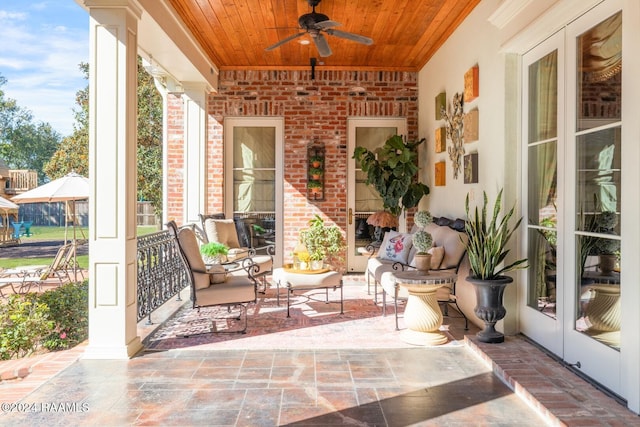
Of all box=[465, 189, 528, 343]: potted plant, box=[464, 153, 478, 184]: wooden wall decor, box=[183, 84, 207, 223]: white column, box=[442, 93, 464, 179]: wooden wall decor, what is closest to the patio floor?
box=[465, 189, 528, 343]: potted plant

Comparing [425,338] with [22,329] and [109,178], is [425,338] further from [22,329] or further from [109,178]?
[22,329]

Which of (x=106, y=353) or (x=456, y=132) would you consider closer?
(x=106, y=353)

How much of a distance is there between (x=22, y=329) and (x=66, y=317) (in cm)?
58

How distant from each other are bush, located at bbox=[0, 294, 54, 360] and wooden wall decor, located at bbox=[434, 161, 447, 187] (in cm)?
459

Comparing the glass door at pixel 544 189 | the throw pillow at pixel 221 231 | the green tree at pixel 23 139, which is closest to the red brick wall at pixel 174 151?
the throw pillow at pixel 221 231

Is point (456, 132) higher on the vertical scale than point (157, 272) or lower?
higher

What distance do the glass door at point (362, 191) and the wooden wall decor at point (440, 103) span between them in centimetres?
136

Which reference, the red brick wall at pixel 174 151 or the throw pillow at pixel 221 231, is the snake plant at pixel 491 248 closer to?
the throw pillow at pixel 221 231

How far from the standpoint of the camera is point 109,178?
381cm

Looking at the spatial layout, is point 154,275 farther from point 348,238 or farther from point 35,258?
point 35,258

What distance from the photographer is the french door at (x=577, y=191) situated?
9.65ft

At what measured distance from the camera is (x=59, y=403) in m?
3.00

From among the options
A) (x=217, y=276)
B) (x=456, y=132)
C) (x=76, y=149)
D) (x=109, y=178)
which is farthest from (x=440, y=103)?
(x=76, y=149)

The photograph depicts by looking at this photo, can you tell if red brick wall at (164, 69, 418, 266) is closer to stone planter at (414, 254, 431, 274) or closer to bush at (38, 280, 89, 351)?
bush at (38, 280, 89, 351)
